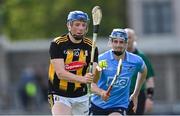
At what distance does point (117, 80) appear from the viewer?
13.7m

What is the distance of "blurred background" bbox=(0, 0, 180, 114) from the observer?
37000 mm

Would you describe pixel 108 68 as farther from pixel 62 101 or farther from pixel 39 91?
pixel 39 91

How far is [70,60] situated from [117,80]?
82 centimetres

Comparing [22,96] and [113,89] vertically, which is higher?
[113,89]

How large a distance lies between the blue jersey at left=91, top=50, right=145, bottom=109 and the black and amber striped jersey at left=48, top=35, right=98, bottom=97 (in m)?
0.36

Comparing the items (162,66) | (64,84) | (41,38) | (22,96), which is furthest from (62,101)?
(41,38)

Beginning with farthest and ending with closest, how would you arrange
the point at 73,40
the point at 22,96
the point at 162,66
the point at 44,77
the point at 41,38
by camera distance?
the point at 41,38 → the point at 162,66 → the point at 44,77 → the point at 22,96 → the point at 73,40

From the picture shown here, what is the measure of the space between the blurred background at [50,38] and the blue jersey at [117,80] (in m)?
20.1

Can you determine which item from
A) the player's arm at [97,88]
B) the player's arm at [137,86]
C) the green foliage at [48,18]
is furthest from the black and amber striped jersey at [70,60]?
the green foliage at [48,18]

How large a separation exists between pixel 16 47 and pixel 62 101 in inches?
1230

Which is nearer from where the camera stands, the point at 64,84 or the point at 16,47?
the point at 64,84

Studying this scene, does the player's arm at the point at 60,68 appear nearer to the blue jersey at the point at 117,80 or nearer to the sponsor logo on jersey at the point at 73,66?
the sponsor logo on jersey at the point at 73,66

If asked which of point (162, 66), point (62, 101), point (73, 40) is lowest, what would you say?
point (162, 66)

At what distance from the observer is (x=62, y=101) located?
13312mm
